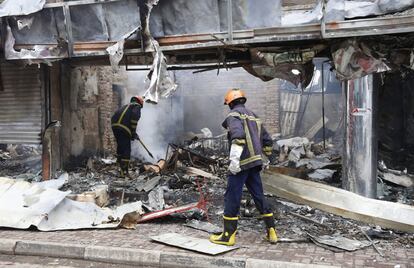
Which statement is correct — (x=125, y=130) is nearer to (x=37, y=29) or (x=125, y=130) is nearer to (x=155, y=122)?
(x=37, y=29)

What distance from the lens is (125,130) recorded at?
1014cm

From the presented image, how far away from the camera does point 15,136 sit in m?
9.41

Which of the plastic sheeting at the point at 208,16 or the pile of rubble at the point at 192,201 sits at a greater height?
the plastic sheeting at the point at 208,16

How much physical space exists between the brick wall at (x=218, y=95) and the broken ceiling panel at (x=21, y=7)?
31.7 ft

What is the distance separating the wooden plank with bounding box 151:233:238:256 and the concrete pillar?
3.14m

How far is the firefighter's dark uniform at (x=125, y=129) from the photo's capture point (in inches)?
398

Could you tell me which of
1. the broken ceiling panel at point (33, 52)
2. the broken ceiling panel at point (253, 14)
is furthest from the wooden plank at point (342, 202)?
the broken ceiling panel at point (33, 52)

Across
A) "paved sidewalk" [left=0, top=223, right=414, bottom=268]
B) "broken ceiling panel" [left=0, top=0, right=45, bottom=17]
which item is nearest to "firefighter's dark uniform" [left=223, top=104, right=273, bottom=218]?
"paved sidewalk" [left=0, top=223, right=414, bottom=268]

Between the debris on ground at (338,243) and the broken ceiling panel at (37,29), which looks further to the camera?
the broken ceiling panel at (37,29)

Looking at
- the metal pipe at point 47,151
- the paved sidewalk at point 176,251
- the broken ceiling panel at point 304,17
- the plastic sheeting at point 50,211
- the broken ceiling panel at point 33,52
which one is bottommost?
the paved sidewalk at point 176,251

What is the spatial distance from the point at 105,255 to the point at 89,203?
6.20ft

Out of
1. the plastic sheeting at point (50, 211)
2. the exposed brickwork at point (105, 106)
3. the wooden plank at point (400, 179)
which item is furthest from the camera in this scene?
the exposed brickwork at point (105, 106)

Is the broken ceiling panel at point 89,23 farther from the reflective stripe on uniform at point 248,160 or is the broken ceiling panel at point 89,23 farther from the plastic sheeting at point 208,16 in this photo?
the reflective stripe on uniform at point 248,160

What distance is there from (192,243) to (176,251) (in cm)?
30
